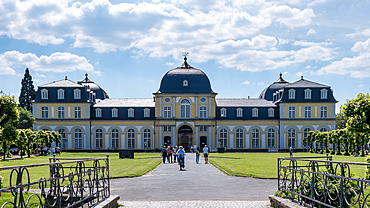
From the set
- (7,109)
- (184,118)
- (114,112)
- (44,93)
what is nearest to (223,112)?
(184,118)

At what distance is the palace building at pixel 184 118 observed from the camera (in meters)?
63.2

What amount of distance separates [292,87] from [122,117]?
27.7 metres

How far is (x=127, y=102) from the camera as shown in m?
68.2

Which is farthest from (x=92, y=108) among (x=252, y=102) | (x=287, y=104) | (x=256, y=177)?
(x=256, y=177)

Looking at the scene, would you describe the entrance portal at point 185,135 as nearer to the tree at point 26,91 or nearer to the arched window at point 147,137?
the arched window at point 147,137

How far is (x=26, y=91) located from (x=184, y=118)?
36.9m

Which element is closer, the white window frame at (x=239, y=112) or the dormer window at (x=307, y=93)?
the dormer window at (x=307, y=93)

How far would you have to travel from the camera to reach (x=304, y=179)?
32.9ft

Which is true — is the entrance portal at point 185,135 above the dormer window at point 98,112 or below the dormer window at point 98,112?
below

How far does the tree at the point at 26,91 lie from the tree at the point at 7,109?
64651 mm

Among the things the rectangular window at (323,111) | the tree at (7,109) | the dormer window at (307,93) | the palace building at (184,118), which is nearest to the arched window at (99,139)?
the palace building at (184,118)

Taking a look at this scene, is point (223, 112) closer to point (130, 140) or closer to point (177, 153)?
point (130, 140)

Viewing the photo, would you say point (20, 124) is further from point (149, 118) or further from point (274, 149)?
point (274, 149)

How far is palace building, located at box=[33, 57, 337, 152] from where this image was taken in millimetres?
63219
